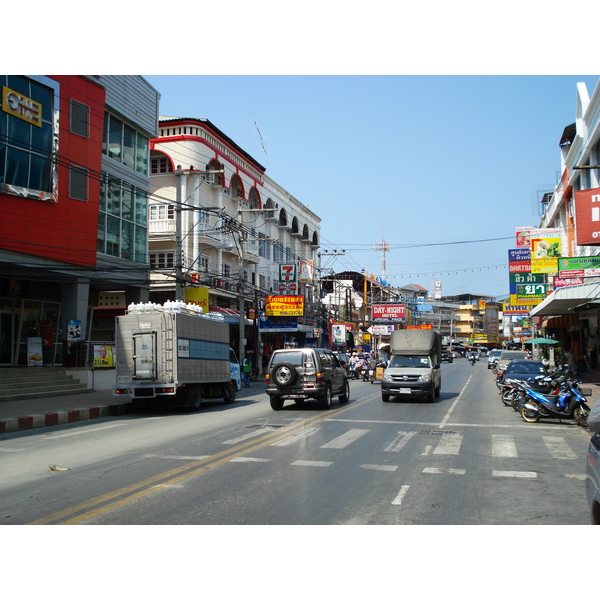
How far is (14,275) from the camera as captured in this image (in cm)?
2059

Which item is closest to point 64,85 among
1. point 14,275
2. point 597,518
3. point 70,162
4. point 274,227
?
point 70,162

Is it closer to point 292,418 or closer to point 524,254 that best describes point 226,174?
point 524,254

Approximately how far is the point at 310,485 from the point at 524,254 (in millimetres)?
30272

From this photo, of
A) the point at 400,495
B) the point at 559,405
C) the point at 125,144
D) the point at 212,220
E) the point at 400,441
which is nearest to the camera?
the point at 400,495

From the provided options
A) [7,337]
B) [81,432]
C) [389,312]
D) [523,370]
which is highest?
[389,312]

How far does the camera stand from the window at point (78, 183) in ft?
78.0

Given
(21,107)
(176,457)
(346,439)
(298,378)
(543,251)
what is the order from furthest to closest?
(543,251) → (21,107) → (298,378) → (346,439) → (176,457)

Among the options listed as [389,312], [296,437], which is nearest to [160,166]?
[389,312]

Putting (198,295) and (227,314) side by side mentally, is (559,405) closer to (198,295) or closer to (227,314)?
(198,295)

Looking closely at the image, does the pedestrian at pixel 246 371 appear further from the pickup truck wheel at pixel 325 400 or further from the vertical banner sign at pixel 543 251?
the vertical banner sign at pixel 543 251

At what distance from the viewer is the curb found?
1473 cm

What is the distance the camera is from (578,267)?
23.9m

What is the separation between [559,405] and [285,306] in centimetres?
2661

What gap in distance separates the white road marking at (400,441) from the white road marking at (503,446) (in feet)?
5.55
